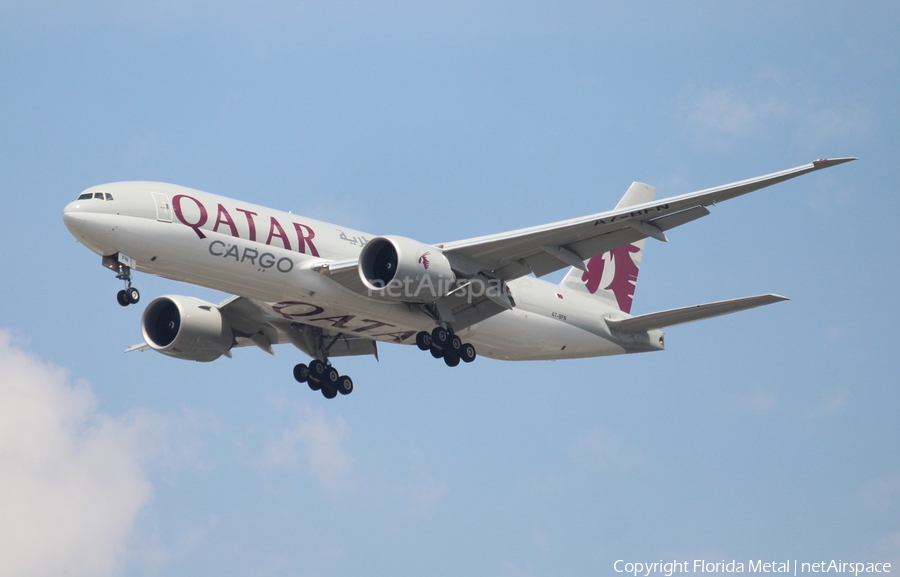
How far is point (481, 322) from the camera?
34.1 m

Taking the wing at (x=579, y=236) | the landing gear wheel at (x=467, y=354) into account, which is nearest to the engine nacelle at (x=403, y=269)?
the wing at (x=579, y=236)

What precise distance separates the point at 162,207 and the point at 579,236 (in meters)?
11.0

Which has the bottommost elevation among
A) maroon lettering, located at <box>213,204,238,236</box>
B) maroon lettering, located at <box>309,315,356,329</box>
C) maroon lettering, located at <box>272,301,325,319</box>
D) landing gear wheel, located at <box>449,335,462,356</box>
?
landing gear wheel, located at <box>449,335,462,356</box>

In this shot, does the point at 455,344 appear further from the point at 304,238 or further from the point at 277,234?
the point at 277,234

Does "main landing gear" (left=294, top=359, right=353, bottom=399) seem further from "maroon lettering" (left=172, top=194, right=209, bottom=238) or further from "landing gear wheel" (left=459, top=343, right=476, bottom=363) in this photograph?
"maroon lettering" (left=172, top=194, right=209, bottom=238)

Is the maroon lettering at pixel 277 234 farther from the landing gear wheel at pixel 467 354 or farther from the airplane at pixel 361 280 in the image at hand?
the landing gear wheel at pixel 467 354

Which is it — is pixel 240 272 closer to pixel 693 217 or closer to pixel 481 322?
pixel 481 322

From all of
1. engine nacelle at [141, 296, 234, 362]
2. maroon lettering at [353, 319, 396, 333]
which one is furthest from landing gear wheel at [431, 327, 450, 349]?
engine nacelle at [141, 296, 234, 362]

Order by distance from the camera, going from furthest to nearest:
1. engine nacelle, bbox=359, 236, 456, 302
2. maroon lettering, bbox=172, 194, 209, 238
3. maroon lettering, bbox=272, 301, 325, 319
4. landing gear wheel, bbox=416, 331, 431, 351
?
1. landing gear wheel, bbox=416, 331, 431, 351
2. maroon lettering, bbox=272, 301, 325, 319
3. engine nacelle, bbox=359, 236, 456, 302
4. maroon lettering, bbox=172, 194, 209, 238

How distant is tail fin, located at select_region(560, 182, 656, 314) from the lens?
1507 inches

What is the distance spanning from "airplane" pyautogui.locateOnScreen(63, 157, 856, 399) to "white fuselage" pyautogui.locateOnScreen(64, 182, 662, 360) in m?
0.04

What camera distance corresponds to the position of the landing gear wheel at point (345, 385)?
36.8 metres

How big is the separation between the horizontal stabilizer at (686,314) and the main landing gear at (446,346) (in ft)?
18.7

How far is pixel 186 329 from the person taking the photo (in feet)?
116
